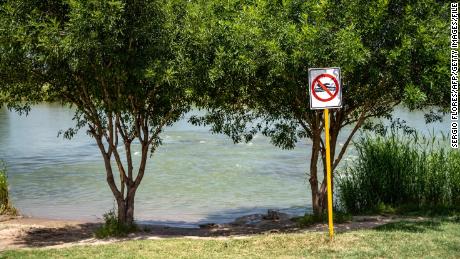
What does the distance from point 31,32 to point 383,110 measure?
727 cm

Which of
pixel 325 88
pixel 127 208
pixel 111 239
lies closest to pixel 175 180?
pixel 127 208

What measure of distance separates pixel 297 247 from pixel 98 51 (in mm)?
4688

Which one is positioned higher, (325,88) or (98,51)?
(98,51)

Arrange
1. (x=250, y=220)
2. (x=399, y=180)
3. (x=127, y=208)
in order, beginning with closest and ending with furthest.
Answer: (x=127, y=208), (x=399, y=180), (x=250, y=220)

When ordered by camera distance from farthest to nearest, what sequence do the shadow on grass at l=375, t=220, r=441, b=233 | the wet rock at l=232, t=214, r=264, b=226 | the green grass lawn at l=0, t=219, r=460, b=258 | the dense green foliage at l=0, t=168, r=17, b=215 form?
the dense green foliage at l=0, t=168, r=17, b=215 → the wet rock at l=232, t=214, r=264, b=226 → the shadow on grass at l=375, t=220, r=441, b=233 → the green grass lawn at l=0, t=219, r=460, b=258

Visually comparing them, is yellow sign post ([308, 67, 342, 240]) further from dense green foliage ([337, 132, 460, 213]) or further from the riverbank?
dense green foliage ([337, 132, 460, 213])

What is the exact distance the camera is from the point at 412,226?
37.7 ft

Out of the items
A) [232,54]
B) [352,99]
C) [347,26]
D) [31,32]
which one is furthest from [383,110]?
[31,32]

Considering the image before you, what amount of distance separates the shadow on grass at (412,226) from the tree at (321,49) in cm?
227

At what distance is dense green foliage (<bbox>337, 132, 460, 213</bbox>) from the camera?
14680 mm

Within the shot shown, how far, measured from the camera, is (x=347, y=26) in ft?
37.1

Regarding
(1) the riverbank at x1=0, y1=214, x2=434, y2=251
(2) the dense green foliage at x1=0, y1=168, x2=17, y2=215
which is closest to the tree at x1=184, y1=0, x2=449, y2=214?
(1) the riverbank at x1=0, y1=214, x2=434, y2=251

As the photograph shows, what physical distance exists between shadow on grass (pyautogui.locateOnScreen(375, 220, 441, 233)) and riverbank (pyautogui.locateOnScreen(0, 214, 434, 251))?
41 centimetres

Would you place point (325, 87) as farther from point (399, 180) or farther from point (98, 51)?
point (399, 180)
